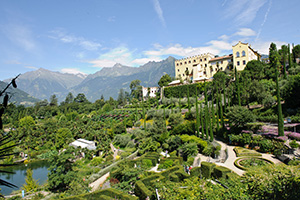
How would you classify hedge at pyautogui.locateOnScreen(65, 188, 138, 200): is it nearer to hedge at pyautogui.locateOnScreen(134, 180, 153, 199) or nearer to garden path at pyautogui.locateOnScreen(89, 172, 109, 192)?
hedge at pyautogui.locateOnScreen(134, 180, 153, 199)

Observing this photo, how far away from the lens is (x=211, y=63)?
5606 cm

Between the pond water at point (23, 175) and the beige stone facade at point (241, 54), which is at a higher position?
the beige stone facade at point (241, 54)

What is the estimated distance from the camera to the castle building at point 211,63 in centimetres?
4700

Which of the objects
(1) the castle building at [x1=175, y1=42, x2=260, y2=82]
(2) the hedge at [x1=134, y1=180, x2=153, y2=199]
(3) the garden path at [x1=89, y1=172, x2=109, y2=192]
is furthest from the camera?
(1) the castle building at [x1=175, y1=42, x2=260, y2=82]

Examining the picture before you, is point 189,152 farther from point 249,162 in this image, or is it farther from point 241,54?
point 241,54

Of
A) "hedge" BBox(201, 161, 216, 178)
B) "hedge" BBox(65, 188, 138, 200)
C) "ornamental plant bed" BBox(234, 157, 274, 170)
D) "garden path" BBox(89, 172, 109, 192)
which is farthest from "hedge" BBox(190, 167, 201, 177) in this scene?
"garden path" BBox(89, 172, 109, 192)

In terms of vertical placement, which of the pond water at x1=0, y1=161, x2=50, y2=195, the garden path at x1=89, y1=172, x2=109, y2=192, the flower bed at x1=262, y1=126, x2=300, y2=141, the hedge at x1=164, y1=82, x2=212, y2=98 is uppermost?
the hedge at x1=164, y1=82, x2=212, y2=98

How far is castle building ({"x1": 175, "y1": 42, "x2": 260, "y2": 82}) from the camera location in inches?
1851

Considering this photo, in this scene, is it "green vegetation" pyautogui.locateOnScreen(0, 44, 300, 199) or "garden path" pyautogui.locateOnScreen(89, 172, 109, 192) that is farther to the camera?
"garden path" pyautogui.locateOnScreen(89, 172, 109, 192)

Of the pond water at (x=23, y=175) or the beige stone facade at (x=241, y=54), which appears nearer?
the pond water at (x=23, y=175)

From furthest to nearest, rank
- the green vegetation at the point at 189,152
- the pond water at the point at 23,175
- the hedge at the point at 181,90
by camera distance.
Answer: the hedge at the point at 181,90, the pond water at the point at 23,175, the green vegetation at the point at 189,152

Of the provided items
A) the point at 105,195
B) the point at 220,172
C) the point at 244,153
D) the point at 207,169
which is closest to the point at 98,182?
the point at 105,195

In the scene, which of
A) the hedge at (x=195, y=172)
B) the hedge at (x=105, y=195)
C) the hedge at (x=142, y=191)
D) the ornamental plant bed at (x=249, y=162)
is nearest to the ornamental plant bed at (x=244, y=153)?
the ornamental plant bed at (x=249, y=162)

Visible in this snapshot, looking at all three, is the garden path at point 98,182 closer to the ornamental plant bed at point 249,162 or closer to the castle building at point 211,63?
the ornamental plant bed at point 249,162
